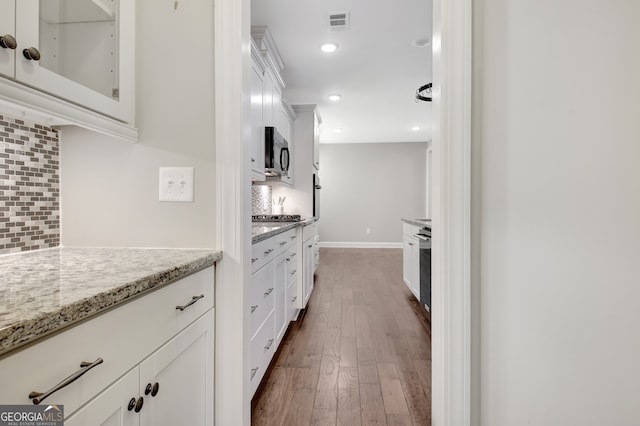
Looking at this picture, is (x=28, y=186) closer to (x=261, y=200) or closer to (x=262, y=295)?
(x=262, y=295)

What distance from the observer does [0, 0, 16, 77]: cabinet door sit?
0.64 metres

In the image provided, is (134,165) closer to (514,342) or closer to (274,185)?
(514,342)

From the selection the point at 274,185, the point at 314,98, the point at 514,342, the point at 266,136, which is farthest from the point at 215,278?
the point at 314,98

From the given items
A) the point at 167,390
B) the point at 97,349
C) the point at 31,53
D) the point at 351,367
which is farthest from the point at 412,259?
the point at 31,53

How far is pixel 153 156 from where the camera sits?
3.49 feet

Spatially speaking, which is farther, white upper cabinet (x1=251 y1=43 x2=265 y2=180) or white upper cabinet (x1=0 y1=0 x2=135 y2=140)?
white upper cabinet (x1=251 y1=43 x2=265 y2=180)

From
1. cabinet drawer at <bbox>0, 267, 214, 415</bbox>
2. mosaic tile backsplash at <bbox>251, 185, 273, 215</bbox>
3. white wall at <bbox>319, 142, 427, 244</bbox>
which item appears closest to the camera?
cabinet drawer at <bbox>0, 267, 214, 415</bbox>

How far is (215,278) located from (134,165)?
50cm

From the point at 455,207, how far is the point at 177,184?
3.16 feet

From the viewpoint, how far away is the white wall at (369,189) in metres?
7.68

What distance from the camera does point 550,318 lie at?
74 centimetres

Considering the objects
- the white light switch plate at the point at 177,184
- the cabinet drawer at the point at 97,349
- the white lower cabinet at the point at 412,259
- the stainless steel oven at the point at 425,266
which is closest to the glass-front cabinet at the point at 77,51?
the white light switch plate at the point at 177,184

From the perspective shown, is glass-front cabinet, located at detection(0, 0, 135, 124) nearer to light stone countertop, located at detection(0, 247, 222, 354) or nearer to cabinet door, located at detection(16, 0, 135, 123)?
cabinet door, located at detection(16, 0, 135, 123)

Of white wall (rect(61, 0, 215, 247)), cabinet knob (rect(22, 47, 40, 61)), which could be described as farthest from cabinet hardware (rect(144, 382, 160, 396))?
cabinet knob (rect(22, 47, 40, 61))
